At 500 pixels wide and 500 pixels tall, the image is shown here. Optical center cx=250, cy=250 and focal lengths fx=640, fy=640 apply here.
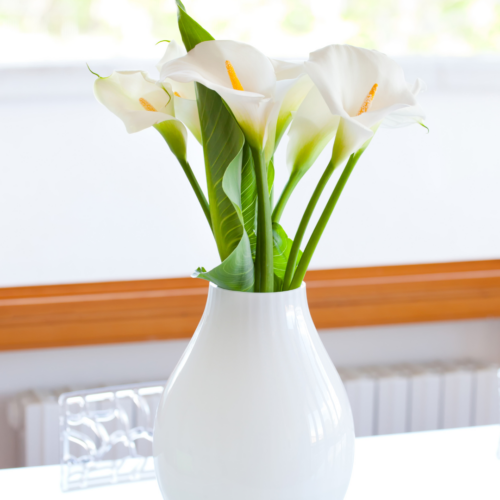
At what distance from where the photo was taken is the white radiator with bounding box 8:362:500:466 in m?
1.47

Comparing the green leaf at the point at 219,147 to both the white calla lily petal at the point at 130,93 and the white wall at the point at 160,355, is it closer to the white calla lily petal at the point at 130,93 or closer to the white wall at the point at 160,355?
the white calla lily petal at the point at 130,93

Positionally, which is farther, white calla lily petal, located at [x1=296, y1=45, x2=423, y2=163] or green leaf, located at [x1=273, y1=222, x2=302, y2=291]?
green leaf, located at [x1=273, y1=222, x2=302, y2=291]

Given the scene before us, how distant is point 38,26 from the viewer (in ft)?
4.32

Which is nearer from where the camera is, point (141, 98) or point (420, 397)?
point (141, 98)

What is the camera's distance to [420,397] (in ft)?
4.94

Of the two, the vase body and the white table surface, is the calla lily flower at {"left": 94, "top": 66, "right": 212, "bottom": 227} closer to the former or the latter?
the vase body

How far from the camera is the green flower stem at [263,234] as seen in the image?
1.76ft

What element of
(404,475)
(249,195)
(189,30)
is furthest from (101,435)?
(189,30)

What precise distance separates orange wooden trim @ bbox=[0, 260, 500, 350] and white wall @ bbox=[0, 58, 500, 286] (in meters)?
0.05

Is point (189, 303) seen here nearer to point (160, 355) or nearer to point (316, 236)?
point (160, 355)

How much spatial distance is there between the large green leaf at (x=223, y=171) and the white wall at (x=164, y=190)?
0.83 metres

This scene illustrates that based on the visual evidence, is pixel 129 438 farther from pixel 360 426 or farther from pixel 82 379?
pixel 360 426

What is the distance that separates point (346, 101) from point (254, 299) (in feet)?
0.63

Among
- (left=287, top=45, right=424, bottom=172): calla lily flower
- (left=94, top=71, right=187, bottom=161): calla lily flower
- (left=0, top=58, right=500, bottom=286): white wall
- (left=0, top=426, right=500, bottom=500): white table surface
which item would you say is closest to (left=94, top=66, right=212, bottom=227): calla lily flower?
(left=94, top=71, right=187, bottom=161): calla lily flower
